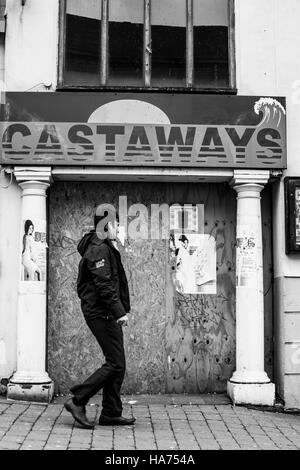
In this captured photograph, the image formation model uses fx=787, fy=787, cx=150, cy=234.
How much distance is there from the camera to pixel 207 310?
34.1 ft

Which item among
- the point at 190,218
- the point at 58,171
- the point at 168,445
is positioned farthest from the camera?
the point at 190,218

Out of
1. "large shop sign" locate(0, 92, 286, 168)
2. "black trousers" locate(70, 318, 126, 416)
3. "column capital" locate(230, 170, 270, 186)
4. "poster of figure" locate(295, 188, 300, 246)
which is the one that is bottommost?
"black trousers" locate(70, 318, 126, 416)

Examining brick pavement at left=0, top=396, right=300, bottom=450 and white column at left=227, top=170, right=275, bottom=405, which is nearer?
brick pavement at left=0, top=396, right=300, bottom=450

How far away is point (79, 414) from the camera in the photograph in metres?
7.71

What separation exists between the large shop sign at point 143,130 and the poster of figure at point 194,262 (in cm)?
112

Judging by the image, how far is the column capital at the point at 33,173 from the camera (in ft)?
32.1

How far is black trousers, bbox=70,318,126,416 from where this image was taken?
766 centimetres

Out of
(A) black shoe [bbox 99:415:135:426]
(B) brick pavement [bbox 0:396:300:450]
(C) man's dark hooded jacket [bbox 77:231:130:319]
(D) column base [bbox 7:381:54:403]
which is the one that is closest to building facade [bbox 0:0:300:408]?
(D) column base [bbox 7:381:54:403]

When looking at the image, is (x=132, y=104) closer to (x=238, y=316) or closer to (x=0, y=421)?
(x=238, y=316)

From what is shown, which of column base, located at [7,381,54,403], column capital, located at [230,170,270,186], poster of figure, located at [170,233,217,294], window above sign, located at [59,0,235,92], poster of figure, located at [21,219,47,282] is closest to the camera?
column base, located at [7,381,54,403]

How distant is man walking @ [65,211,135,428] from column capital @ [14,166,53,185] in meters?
2.05

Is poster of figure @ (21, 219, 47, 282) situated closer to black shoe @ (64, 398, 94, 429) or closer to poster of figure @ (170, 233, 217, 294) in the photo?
poster of figure @ (170, 233, 217, 294)
